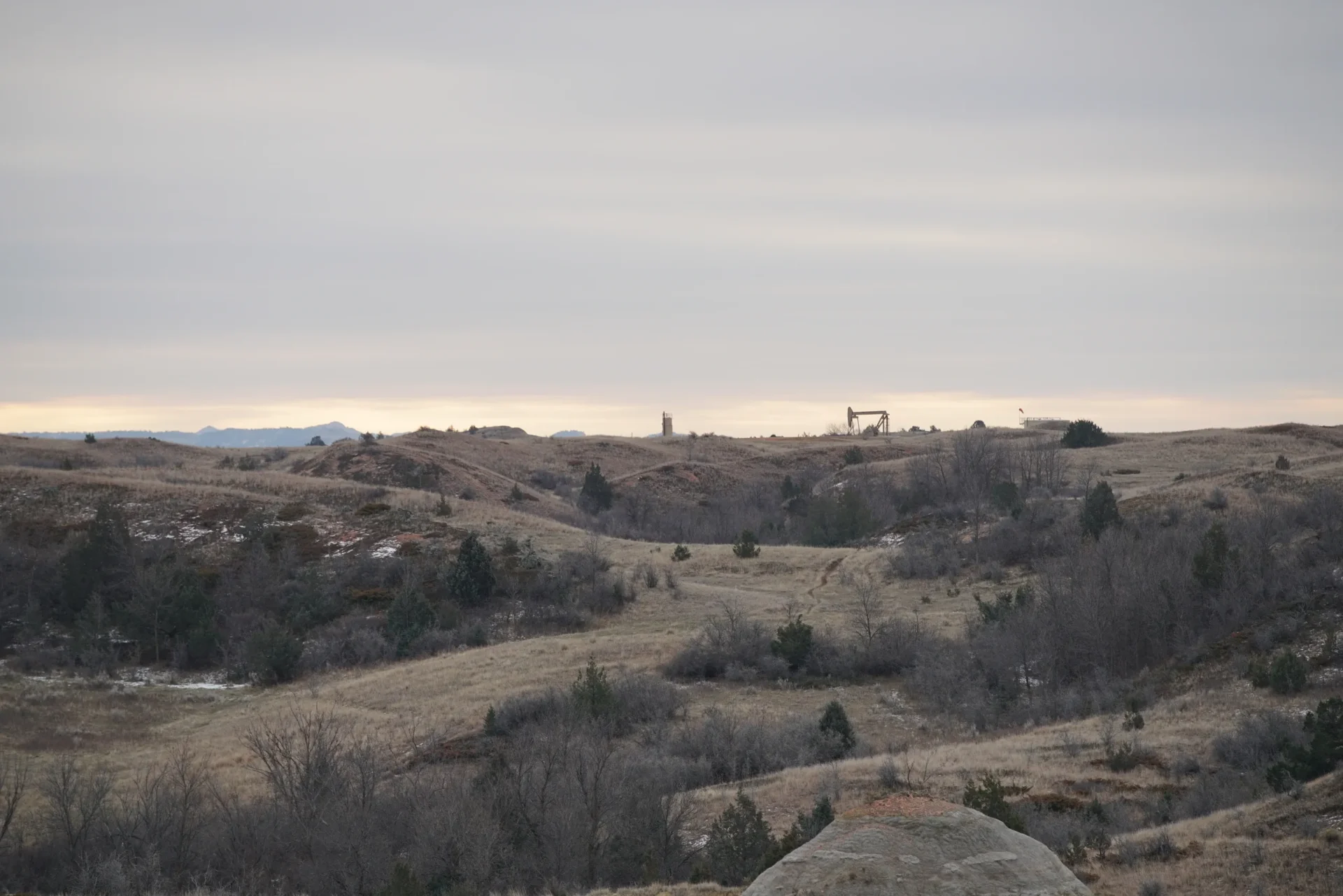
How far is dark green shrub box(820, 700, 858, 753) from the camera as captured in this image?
2759cm

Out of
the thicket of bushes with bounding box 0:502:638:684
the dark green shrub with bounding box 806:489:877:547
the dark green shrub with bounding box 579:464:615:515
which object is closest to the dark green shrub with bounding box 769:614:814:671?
the thicket of bushes with bounding box 0:502:638:684

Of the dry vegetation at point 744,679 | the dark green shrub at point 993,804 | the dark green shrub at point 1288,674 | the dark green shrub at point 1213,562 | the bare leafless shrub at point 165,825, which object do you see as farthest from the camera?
the dark green shrub at point 1213,562

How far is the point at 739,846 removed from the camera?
1794 cm

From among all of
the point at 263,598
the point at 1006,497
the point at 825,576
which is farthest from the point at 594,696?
the point at 1006,497

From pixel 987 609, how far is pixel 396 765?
1945cm

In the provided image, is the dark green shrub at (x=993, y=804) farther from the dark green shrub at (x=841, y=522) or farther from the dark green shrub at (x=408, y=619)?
the dark green shrub at (x=841, y=522)

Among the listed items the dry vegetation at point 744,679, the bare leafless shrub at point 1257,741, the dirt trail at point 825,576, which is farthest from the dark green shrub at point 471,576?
the bare leafless shrub at point 1257,741

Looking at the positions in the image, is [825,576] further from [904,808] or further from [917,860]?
[917,860]

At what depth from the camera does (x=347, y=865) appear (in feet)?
65.8

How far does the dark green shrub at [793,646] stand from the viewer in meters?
36.1

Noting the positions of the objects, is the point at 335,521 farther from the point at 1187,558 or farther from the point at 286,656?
the point at 1187,558

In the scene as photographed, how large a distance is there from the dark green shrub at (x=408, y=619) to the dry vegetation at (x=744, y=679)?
1398 millimetres

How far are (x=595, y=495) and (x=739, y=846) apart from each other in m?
57.1

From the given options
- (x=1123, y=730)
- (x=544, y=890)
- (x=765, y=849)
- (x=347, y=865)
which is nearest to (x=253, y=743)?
(x=347, y=865)
